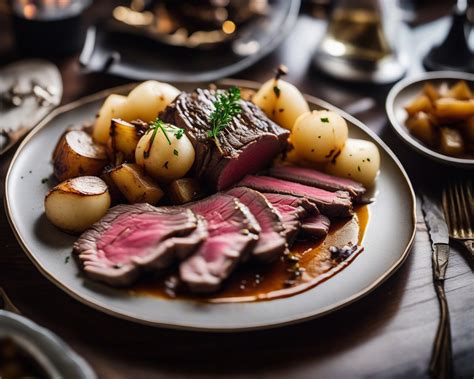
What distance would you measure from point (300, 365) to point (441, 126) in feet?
4.49

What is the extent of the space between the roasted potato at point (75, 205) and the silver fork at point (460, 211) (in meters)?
1.24

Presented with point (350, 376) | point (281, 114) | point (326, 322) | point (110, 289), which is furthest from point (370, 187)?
point (110, 289)

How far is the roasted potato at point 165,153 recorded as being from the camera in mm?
2059

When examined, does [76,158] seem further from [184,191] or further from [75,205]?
[184,191]

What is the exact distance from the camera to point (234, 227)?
6.23ft

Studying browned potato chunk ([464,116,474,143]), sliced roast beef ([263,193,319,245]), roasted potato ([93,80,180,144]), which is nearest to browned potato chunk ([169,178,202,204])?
sliced roast beef ([263,193,319,245])

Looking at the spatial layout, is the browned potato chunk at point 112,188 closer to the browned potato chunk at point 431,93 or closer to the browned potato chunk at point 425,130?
the browned potato chunk at point 425,130

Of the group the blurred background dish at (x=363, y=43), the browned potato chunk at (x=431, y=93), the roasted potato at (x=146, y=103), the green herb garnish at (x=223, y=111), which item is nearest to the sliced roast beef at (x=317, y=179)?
the green herb garnish at (x=223, y=111)

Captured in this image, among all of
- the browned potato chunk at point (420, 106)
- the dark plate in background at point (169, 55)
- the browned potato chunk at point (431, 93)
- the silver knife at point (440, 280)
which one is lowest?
the silver knife at point (440, 280)

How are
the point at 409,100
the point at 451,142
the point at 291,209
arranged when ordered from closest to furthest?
the point at 291,209 → the point at 451,142 → the point at 409,100

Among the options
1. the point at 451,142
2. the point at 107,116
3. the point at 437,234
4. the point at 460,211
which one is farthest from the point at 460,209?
the point at 107,116

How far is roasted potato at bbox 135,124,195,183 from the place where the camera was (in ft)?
6.75

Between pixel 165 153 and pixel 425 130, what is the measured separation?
3.85 ft

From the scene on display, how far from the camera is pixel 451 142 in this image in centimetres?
255
